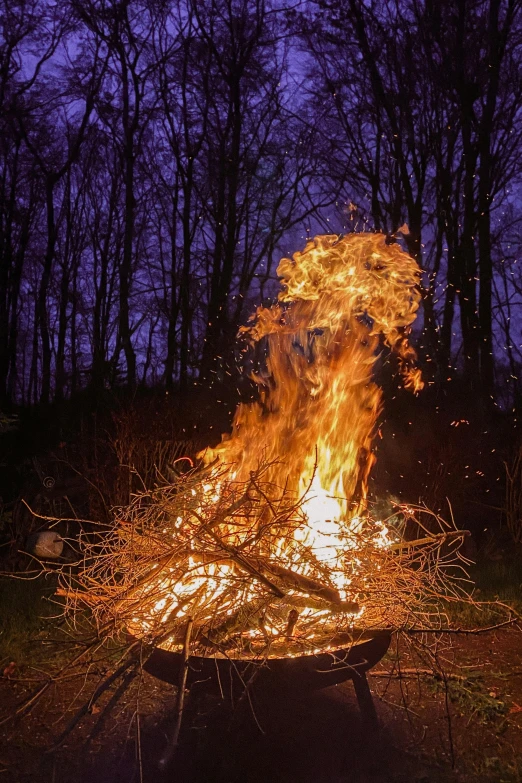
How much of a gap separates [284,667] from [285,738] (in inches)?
30.2

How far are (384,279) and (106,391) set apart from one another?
25.2ft

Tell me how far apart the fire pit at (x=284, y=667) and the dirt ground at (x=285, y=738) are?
0.32 feet

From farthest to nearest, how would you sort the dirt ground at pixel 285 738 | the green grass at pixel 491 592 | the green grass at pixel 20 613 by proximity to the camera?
the green grass at pixel 491 592, the green grass at pixel 20 613, the dirt ground at pixel 285 738

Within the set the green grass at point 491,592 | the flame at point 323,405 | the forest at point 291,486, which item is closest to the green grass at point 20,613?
the forest at point 291,486

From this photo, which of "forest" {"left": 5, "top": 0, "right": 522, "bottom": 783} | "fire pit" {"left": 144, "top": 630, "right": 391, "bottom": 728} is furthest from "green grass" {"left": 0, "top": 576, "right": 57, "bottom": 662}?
"fire pit" {"left": 144, "top": 630, "right": 391, "bottom": 728}

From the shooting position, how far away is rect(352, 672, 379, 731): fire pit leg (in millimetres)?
3301

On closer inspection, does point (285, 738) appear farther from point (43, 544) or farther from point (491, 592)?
point (43, 544)

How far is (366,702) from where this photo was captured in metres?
3.33

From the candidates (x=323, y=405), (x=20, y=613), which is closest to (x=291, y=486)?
(x=323, y=405)

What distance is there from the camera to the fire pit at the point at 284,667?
2.77 meters

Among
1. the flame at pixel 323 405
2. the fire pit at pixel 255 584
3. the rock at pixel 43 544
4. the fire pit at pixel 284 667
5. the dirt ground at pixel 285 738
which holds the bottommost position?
the dirt ground at pixel 285 738

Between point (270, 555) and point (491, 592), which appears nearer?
point (270, 555)

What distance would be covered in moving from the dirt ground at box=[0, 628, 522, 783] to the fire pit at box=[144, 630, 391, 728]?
0.10 metres

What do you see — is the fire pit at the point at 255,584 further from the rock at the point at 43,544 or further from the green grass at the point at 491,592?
the rock at the point at 43,544
